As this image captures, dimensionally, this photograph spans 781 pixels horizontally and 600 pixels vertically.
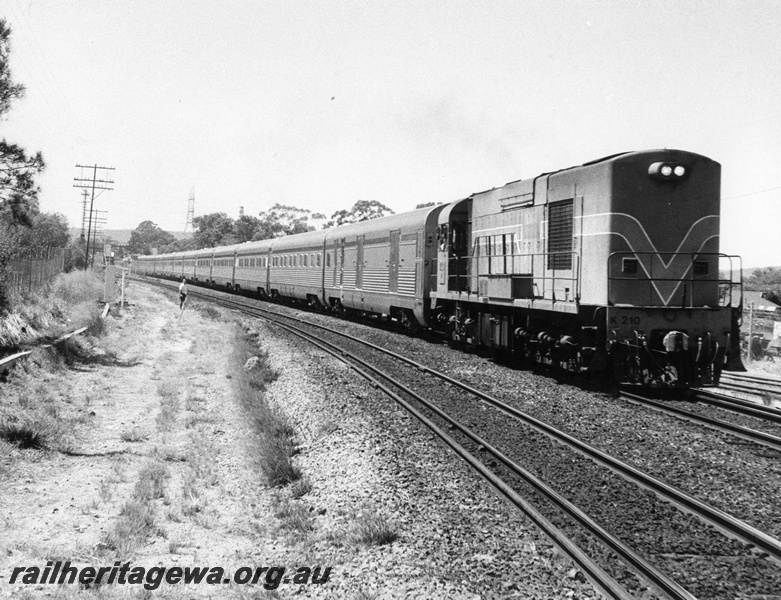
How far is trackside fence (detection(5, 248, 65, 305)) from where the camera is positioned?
809 inches

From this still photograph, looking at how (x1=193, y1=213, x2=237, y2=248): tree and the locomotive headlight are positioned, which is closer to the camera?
the locomotive headlight

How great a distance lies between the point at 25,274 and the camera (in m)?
25.8

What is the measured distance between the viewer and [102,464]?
375 inches

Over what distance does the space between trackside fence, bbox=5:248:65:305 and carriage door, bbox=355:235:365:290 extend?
1090 cm

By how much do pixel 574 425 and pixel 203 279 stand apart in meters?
48.3

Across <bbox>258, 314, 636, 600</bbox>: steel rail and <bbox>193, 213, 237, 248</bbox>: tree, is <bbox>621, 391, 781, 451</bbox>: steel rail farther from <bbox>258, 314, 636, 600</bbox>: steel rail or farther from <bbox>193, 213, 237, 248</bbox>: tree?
<bbox>193, 213, 237, 248</bbox>: tree

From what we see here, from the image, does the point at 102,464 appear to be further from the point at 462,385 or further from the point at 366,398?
the point at 462,385

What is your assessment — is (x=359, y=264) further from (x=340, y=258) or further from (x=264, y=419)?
(x=264, y=419)

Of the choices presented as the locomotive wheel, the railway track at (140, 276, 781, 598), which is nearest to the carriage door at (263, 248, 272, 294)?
the locomotive wheel

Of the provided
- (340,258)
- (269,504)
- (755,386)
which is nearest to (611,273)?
(269,504)

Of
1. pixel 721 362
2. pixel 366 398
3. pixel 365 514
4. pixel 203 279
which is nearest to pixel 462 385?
pixel 366 398

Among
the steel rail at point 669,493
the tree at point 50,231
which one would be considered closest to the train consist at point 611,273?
the steel rail at point 669,493

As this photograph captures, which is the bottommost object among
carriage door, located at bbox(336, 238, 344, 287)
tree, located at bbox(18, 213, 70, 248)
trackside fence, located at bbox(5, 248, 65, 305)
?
trackside fence, located at bbox(5, 248, 65, 305)

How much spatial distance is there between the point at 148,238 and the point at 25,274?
17265 cm
